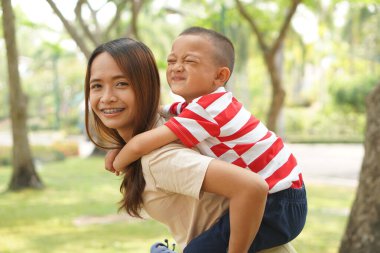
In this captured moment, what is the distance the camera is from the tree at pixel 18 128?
10234 millimetres

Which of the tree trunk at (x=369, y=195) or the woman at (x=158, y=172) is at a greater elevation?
the woman at (x=158, y=172)

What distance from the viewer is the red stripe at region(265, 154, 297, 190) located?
1.52m

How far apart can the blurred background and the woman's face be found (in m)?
2.15

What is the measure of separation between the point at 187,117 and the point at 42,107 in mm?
52036

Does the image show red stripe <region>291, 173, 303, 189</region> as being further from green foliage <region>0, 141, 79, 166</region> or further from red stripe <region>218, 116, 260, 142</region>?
green foliage <region>0, 141, 79, 166</region>

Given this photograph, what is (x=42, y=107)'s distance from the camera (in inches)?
2036

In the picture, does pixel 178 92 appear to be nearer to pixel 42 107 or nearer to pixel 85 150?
pixel 85 150

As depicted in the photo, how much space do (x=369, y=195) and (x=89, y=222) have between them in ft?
17.0

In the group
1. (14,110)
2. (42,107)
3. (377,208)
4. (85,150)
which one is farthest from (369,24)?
(377,208)

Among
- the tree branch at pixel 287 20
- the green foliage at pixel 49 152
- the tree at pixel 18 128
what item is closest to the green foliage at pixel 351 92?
the green foliage at pixel 49 152

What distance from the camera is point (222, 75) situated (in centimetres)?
163

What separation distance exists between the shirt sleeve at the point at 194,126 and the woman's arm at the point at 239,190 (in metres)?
0.10

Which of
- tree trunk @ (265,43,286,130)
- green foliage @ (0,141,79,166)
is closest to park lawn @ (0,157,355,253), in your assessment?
tree trunk @ (265,43,286,130)

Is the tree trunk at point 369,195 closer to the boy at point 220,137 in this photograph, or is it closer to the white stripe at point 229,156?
the boy at point 220,137
